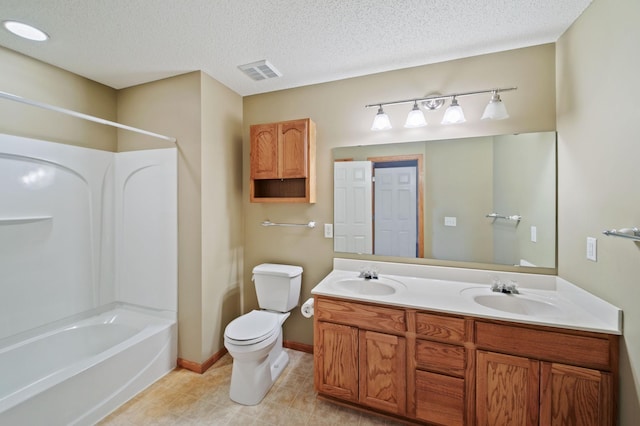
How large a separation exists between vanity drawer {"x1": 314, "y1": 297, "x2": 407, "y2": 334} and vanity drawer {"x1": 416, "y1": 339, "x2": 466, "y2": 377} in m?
0.15

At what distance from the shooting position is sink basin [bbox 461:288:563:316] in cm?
163

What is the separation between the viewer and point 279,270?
2309mm

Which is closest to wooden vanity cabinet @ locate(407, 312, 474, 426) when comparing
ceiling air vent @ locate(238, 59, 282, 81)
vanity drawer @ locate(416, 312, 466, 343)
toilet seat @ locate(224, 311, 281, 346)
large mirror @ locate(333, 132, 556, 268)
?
vanity drawer @ locate(416, 312, 466, 343)

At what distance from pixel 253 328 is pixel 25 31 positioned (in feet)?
8.00

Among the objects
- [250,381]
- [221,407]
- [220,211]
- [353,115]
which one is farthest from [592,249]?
[220,211]

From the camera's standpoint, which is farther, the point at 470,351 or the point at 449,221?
the point at 449,221

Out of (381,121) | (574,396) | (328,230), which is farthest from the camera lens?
(328,230)

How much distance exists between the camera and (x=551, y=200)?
69.3 inches

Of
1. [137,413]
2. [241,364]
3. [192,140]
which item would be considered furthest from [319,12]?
[137,413]

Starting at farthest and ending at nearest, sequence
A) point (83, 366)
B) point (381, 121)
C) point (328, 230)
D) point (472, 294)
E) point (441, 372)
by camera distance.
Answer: point (328, 230), point (381, 121), point (472, 294), point (83, 366), point (441, 372)

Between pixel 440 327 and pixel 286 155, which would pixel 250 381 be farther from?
pixel 286 155

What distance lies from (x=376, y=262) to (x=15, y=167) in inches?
109

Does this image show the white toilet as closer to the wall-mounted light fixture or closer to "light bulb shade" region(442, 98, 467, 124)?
the wall-mounted light fixture

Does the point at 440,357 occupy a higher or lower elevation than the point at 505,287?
lower
